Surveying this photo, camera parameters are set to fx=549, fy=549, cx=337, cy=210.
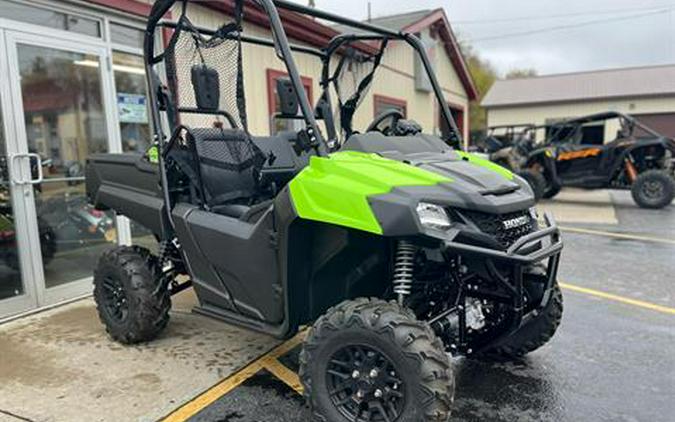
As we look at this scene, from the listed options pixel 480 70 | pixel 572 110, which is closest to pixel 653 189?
pixel 572 110

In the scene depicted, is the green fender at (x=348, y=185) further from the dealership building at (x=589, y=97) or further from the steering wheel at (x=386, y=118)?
the dealership building at (x=589, y=97)

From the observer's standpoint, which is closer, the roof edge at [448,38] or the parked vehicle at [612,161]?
the parked vehicle at [612,161]

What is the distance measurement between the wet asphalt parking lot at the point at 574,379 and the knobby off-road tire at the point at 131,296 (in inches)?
33.5

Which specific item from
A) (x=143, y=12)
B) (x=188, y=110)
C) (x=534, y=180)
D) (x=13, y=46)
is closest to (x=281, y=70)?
(x=143, y=12)

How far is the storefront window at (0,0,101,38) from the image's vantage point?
4.46m

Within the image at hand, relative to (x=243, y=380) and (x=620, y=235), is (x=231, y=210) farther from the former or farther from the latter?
(x=620, y=235)

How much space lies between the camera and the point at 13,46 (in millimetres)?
4461

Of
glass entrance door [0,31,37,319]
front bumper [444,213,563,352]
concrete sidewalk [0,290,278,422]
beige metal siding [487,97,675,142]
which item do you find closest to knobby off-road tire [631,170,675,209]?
front bumper [444,213,563,352]

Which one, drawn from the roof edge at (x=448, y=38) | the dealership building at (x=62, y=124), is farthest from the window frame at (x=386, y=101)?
the dealership building at (x=62, y=124)

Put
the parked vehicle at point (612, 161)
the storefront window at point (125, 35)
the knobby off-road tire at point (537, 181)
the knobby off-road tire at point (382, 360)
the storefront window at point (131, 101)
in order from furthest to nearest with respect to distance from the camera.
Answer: the knobby off-road tire at point (537, 181), the parked vehicle at point (612, 161), the storefront window at point (131, 101), the storefront window at point (125, 35), the knobby off-road tire at point (382, 360)

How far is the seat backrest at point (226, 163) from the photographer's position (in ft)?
12.2

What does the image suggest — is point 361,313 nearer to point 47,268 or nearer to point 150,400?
point 150,400

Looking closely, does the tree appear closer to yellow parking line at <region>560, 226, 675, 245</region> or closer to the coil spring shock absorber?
yellow parking line at <region>560, 226, 675, 245</region>

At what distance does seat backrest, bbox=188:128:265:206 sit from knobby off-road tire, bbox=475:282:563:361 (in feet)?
6.39
